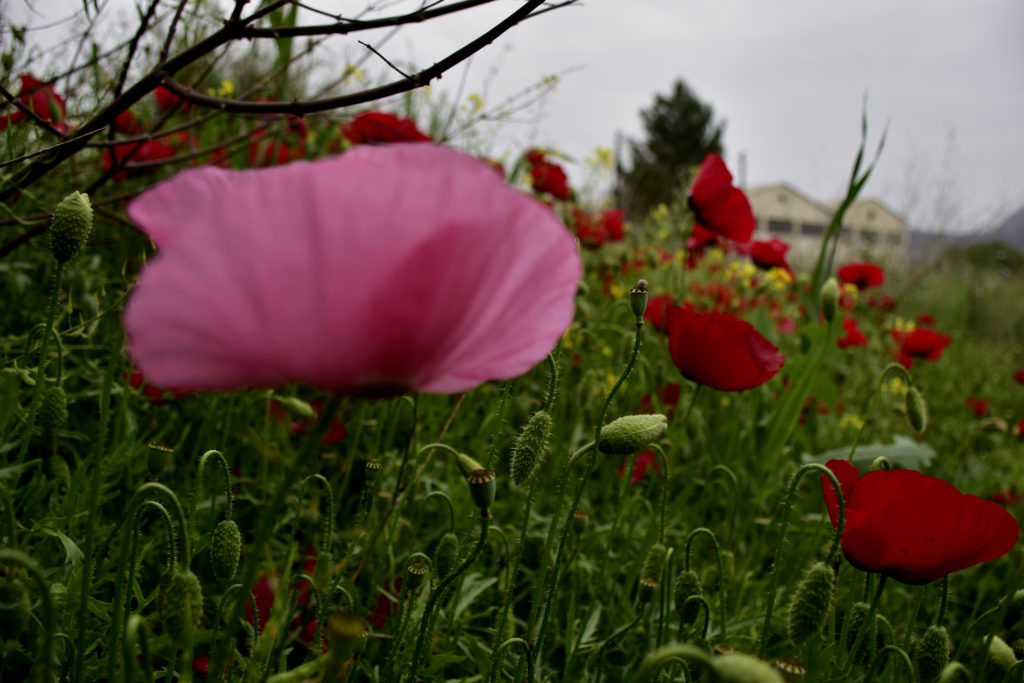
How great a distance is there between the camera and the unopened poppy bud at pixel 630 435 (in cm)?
78

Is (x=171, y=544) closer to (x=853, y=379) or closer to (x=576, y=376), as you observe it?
(x=576, y=376)

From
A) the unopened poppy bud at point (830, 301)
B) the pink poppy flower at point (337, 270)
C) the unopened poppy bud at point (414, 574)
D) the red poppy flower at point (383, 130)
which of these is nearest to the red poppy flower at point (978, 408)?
the unopened poppy bud at point (830, 301)

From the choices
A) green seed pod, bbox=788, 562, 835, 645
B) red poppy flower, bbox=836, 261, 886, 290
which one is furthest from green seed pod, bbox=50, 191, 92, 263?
red poppy flower, bbox=836, 261, 886, 290

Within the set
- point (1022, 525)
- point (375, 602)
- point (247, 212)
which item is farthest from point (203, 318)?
point (1022, 525)

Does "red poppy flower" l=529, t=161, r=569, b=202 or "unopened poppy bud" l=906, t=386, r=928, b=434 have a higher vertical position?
"red poppy flower" l=529, t=161, r=569, b=202

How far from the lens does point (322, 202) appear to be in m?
0.38

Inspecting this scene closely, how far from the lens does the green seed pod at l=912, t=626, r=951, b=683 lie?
843 mm

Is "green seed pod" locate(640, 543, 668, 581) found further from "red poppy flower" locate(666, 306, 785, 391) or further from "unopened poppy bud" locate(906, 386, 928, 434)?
"unopened poppy bud" locate(906, 386, 928, 434)

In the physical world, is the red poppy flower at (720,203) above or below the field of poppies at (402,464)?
above

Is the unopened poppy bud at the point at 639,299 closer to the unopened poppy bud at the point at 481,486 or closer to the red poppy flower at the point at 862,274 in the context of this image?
the unopened poppy bud at the point at 481,486

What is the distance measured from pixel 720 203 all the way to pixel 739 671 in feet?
4.79

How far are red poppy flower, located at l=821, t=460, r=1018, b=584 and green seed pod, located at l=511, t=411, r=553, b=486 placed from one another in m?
0.35

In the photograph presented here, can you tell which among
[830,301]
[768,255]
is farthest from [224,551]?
[768,255]

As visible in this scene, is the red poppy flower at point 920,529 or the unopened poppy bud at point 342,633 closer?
the unopened poppy bud at point 342,633
